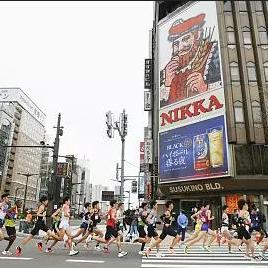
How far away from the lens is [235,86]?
108 feet

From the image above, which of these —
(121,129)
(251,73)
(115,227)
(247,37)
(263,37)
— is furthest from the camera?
(263,37)

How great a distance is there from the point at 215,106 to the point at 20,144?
96.9m

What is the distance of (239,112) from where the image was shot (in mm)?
32125

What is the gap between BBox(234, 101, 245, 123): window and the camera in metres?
31.9

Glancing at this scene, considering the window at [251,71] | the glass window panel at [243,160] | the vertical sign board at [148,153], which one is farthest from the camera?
the vertical sign board at [148,153]

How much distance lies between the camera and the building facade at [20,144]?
109 m

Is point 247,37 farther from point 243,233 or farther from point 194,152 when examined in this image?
point 243,233

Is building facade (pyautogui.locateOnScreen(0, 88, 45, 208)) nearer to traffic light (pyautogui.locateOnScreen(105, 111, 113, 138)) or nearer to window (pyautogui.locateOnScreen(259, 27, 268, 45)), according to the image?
traffic light (pyautogui.locateOnScreen(105, 111, 113, 138))

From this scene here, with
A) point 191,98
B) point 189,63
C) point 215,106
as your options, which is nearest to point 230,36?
point 189,63

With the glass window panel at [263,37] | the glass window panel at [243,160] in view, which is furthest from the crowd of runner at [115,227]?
the glass window panel at [263,37]

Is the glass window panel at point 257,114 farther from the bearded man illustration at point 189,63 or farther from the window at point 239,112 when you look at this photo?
the bearded man illustration at point 189,63

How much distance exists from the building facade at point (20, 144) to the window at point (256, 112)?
8233cm

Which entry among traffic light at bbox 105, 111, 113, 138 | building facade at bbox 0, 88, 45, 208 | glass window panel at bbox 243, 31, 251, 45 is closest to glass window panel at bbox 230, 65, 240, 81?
glass window panel at bbox 243, 31, 251, 45

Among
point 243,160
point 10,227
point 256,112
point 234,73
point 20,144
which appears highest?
point 20,144
